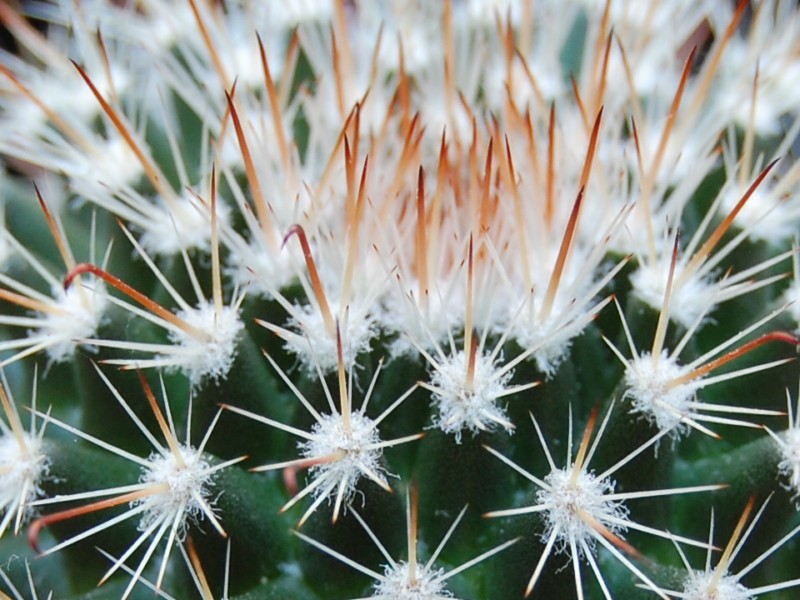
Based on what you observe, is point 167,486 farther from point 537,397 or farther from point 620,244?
point 620,244

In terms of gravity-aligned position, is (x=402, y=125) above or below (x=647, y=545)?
above

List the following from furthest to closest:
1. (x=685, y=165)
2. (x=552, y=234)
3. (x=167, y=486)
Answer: (x=685, y=165) → (x=552, y=234) → (x=167, y=486)

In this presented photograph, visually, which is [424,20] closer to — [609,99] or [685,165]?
[609,99]

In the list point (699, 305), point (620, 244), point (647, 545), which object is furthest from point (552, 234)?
point (647, 545)

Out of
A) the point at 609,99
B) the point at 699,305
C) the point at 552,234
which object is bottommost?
the point at 699,305

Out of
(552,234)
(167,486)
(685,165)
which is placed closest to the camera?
(167,486)

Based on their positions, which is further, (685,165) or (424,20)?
(424,20)
